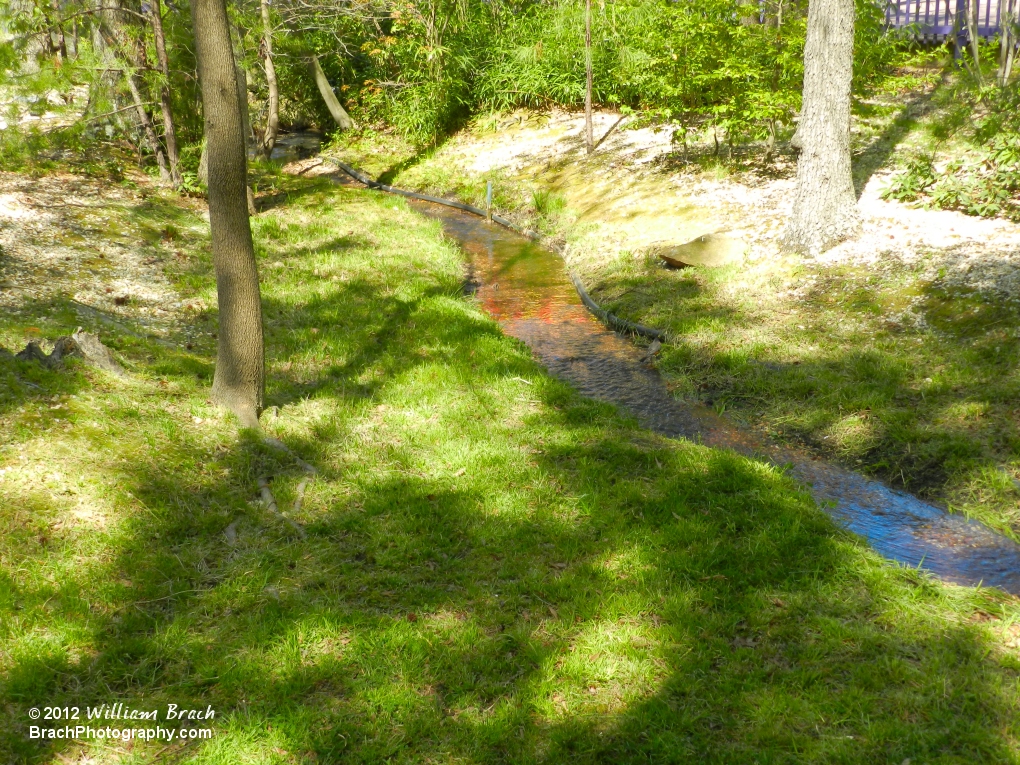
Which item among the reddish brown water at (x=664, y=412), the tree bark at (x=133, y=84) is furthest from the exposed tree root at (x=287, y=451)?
the tree bark at (x=133, y=84)

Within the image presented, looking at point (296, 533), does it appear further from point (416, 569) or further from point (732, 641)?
point (732, 641)

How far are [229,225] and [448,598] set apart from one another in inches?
130

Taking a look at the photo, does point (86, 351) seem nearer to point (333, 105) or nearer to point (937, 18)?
point (333, 105)

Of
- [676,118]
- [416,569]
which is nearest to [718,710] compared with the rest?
[416,569]

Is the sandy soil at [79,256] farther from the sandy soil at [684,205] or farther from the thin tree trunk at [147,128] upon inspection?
the sandy soil at [684,205]

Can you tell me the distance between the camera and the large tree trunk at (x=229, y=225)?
536 cm

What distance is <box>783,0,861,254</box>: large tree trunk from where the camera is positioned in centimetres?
921

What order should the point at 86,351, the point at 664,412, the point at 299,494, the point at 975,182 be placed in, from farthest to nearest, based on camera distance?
the point at 975,182 → the point at 664,412 → the point at 86,351 → the point at 299,494

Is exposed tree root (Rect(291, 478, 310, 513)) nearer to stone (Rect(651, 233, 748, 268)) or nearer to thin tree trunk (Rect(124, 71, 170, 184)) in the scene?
stone (Rect(651, 233, 748, 268))

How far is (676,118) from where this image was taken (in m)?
13.6

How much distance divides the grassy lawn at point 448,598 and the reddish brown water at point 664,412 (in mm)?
512

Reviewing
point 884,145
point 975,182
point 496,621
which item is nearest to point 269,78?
point 884,145

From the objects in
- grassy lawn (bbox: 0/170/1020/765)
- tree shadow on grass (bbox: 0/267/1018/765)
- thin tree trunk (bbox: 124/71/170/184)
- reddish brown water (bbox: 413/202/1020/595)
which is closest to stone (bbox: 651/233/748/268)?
reddish brown water (bbox: 413/202/1020/595)

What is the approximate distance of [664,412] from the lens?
731 cm
